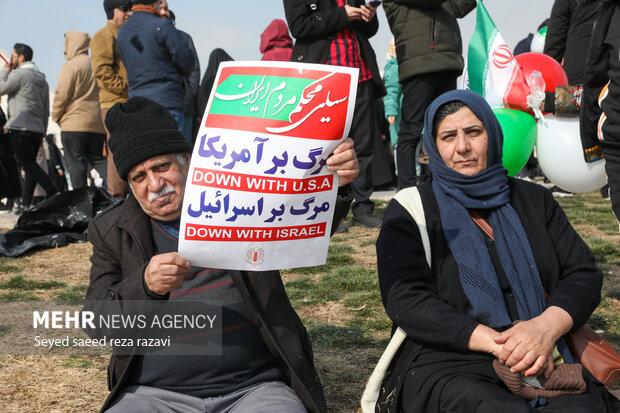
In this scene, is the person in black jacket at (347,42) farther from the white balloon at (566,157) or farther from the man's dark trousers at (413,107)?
the white balloon at (566,157)

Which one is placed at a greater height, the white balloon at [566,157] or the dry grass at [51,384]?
the white balloon at [566,157]

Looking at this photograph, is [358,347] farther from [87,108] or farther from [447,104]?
[87,108]

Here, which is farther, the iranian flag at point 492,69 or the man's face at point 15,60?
the man's face at point 15,60

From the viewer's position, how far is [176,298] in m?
2.18

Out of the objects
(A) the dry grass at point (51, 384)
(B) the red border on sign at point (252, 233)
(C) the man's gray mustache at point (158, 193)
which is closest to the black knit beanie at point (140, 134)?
(C) the man's gray mustache at point (158, 193)

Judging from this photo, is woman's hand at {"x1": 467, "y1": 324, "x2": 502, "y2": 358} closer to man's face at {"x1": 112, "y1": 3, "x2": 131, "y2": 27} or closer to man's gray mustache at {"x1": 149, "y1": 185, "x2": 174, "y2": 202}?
man's gray mustache at {"x1": 149, "y1": 185, "x2": 174, "y2": 202}

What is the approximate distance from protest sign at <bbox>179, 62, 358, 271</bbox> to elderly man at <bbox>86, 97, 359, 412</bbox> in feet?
0.62

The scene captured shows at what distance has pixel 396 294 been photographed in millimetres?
2285

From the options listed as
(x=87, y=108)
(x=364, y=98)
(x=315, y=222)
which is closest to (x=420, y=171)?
(x=364, y=98)

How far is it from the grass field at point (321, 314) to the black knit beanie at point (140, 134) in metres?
1.37

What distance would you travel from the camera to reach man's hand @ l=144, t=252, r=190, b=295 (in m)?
1.90

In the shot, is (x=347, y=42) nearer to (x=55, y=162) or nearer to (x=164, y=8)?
(x=164, y=8)

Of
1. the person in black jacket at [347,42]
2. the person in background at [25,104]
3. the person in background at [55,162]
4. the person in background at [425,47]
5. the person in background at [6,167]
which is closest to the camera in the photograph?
the person in black jacket at [347,42]

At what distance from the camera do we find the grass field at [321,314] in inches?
122
